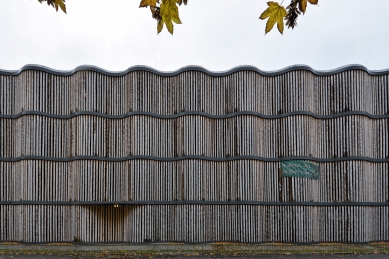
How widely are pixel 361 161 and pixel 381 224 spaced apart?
3160 mm

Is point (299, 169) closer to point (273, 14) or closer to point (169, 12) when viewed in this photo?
point (273, 14)

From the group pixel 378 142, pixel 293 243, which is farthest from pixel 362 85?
pixel 293 243

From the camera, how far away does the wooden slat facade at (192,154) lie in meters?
18.5

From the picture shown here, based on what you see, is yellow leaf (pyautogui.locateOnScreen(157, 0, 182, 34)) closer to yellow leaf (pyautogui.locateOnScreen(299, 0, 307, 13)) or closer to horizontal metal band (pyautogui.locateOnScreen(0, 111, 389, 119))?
yellow leaf (pyautogui.locateOnScreen(299, 0, 307, 13))

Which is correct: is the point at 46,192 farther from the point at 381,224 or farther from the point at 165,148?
the point at 381,224

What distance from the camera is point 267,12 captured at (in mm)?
2715

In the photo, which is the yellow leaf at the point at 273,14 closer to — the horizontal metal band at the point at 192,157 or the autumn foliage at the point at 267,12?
the autumn foliage at the point at 267,12

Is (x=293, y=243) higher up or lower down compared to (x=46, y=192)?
lower down

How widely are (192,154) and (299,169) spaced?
5.14m

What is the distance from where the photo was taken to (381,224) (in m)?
18.9

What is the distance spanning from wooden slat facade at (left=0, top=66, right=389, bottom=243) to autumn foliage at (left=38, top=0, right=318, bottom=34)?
1602 centimetres

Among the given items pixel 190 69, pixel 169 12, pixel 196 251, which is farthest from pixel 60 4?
pixel 190 69

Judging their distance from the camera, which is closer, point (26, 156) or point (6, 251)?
point (6, 251)

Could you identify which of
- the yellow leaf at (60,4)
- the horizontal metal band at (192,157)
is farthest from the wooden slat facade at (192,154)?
the yellow leaf at (60,4)
